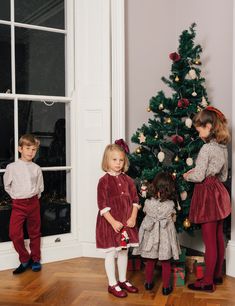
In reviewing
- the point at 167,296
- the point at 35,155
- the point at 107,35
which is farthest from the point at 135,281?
the point at 107,35

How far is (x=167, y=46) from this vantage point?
430 cm

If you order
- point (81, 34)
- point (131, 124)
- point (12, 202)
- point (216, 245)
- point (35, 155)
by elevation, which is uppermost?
point (81, 34)

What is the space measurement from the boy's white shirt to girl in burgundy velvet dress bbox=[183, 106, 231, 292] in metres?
1.34

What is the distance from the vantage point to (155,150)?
11.9 feet

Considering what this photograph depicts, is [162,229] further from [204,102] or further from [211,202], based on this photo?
[204,102]

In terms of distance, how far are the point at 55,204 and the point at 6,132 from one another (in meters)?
0.82

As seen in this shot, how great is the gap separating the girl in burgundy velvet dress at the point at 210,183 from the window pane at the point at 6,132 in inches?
62.7

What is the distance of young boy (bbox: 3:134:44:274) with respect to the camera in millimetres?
3580

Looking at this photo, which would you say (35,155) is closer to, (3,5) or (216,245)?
(3,5)

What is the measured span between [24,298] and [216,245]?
145 cm

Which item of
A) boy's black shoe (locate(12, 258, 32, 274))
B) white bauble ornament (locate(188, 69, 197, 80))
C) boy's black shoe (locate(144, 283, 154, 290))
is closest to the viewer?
boy's black shoe (locate(144, 283, 154, 290))

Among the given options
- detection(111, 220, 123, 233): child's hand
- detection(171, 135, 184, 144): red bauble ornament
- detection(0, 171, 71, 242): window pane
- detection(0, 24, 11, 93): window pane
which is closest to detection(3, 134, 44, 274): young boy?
detection(0, 171, 71, 242): window pane

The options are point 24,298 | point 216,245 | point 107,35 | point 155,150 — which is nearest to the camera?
point 24,298

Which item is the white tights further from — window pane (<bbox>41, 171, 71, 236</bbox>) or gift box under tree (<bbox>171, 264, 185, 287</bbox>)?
window pane (<bbox>41, 171, 71, 236</bbox>)
